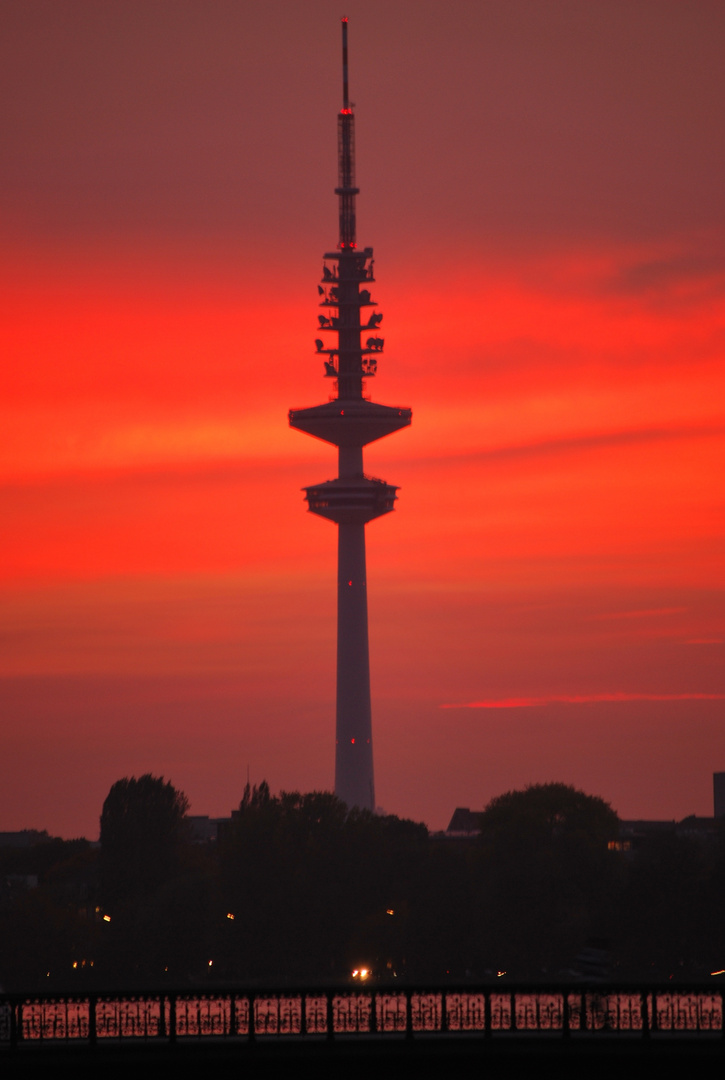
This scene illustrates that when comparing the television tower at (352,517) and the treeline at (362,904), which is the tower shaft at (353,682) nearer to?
the television tower at (352,517)

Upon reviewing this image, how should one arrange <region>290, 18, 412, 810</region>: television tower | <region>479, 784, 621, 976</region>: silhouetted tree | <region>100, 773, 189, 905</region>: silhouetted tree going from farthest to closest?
<region>290, 18, 412, 810</region>: television tower
<region>100, 773, 189, 905</region>: silhouetted tree
<region>479, 784, 621, 976</region>: silhouetted tree

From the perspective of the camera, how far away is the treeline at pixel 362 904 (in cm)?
11244

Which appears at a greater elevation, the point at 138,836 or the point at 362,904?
the point at 138,836

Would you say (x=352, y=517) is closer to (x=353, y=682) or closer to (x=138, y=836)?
(x=353, y=682)

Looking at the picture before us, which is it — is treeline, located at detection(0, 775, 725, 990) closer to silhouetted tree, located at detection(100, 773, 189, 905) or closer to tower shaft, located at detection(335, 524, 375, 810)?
silhouetted tree, located at detection(100, 773, 189, 905)

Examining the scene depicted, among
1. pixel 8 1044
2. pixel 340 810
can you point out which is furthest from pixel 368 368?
pixel 8 1044

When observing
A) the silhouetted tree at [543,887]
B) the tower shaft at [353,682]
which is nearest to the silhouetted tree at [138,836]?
the silhouetted tree at [543,887]

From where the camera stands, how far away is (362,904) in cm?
13050

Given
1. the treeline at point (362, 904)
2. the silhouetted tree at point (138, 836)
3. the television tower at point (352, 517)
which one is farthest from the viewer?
the television tower at point (352, 517)

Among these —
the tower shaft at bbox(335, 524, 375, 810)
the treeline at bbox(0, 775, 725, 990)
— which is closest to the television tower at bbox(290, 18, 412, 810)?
the tower shaft at bbox(335, 524, 375, 810)

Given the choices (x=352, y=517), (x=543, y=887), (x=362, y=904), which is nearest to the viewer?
(x=543, y=887)

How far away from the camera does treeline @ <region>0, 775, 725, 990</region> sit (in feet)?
369

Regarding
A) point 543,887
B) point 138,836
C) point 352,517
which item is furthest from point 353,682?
point 543,887

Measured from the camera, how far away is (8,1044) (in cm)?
4125
